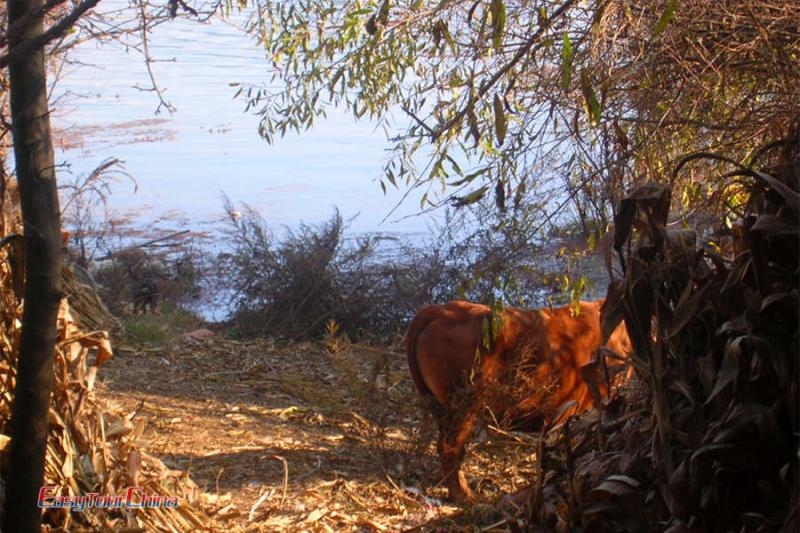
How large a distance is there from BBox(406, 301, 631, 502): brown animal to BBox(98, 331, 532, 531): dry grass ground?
7.4 inches

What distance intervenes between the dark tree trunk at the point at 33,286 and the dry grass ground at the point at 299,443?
1143 mm

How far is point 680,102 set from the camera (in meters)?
3.99

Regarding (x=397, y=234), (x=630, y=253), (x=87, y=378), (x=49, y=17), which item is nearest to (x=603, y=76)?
(x=630, y=253)

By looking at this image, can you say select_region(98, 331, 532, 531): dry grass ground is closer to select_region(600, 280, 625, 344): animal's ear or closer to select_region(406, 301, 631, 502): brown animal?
select_region(406, 301, 631, 502): brown animal

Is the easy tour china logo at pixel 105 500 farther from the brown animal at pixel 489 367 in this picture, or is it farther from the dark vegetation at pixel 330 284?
the dark vegetation at pixel 330 284

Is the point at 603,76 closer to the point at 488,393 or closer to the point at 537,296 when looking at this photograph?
the point at 488,393

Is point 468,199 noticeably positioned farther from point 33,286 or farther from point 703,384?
point 33,286

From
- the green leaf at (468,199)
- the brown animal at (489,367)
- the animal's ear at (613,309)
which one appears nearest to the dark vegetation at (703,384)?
the animal's ear at (613,309)

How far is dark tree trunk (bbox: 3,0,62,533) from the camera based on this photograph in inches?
117

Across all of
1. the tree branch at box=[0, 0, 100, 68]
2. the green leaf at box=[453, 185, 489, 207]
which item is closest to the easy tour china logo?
the tree branch at box=[0, 0, 100, 68]

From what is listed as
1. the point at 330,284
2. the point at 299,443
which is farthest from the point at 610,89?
the point at 330,284

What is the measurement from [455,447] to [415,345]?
681 millimetres

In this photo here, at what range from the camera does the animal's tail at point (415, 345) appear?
5.98 m

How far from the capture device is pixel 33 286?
119 inches
